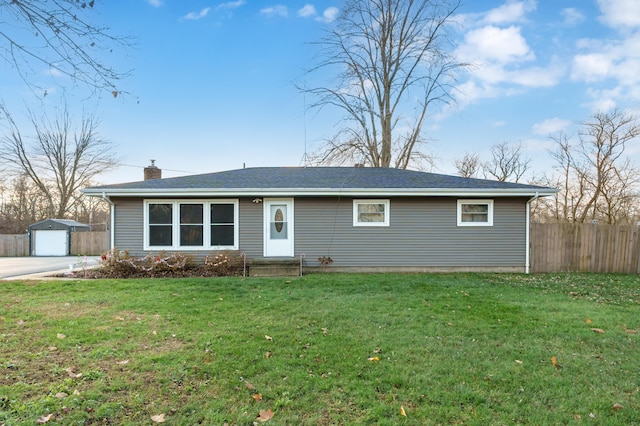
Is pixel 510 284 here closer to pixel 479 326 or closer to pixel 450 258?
pixel 450 258

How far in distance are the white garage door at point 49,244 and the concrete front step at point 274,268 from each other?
17.4m

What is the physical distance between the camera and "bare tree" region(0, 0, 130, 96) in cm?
279

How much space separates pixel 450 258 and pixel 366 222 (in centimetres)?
281

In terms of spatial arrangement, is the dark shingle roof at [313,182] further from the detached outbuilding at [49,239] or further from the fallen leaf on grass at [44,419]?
the detached outbuilding at [49,239]

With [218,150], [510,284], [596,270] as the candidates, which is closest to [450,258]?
[510,284]

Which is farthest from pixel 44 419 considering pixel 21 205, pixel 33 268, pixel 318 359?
pixel 21 205

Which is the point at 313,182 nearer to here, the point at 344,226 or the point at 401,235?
the point at 344,226

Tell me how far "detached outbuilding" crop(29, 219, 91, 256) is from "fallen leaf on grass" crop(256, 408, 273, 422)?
924 inches

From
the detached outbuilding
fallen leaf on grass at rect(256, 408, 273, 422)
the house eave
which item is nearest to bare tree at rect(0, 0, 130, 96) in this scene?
fallen leaf on grass at rect(256, 408, 273, 422)

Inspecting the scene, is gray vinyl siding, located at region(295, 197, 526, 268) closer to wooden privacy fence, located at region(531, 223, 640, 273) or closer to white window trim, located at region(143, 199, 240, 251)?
wooden privacy fence, located at region(531, 223, 640, 273)

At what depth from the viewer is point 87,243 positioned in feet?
69.4

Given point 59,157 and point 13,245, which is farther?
point 59,157

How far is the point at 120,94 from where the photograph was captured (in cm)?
338

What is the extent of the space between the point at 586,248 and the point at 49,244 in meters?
26.7
